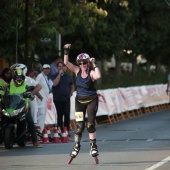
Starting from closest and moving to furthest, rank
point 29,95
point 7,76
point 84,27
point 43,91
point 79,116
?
point 79,116 < point 29,95 < point 7,76 < point 43,91 < point 84,27

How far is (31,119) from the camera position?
17.1 metres

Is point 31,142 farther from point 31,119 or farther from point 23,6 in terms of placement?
point 23,6

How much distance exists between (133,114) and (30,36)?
26.8 ft

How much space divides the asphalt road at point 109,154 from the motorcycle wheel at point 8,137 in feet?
0.42

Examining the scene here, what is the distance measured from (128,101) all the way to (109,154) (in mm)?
14141

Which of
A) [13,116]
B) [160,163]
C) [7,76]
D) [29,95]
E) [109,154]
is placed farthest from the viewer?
[7,76]

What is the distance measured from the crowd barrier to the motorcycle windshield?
14.8 ft

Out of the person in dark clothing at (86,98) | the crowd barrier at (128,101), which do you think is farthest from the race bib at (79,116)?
the crowd barrier at (128,101)

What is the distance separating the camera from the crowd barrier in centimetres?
2583

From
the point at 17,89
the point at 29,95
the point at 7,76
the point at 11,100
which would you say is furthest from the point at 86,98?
the point at 7,76

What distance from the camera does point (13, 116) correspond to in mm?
16531

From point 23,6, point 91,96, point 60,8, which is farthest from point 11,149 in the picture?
point 60,8

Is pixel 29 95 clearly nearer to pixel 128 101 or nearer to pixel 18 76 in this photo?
pixel 18 76

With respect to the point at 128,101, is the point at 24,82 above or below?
above
